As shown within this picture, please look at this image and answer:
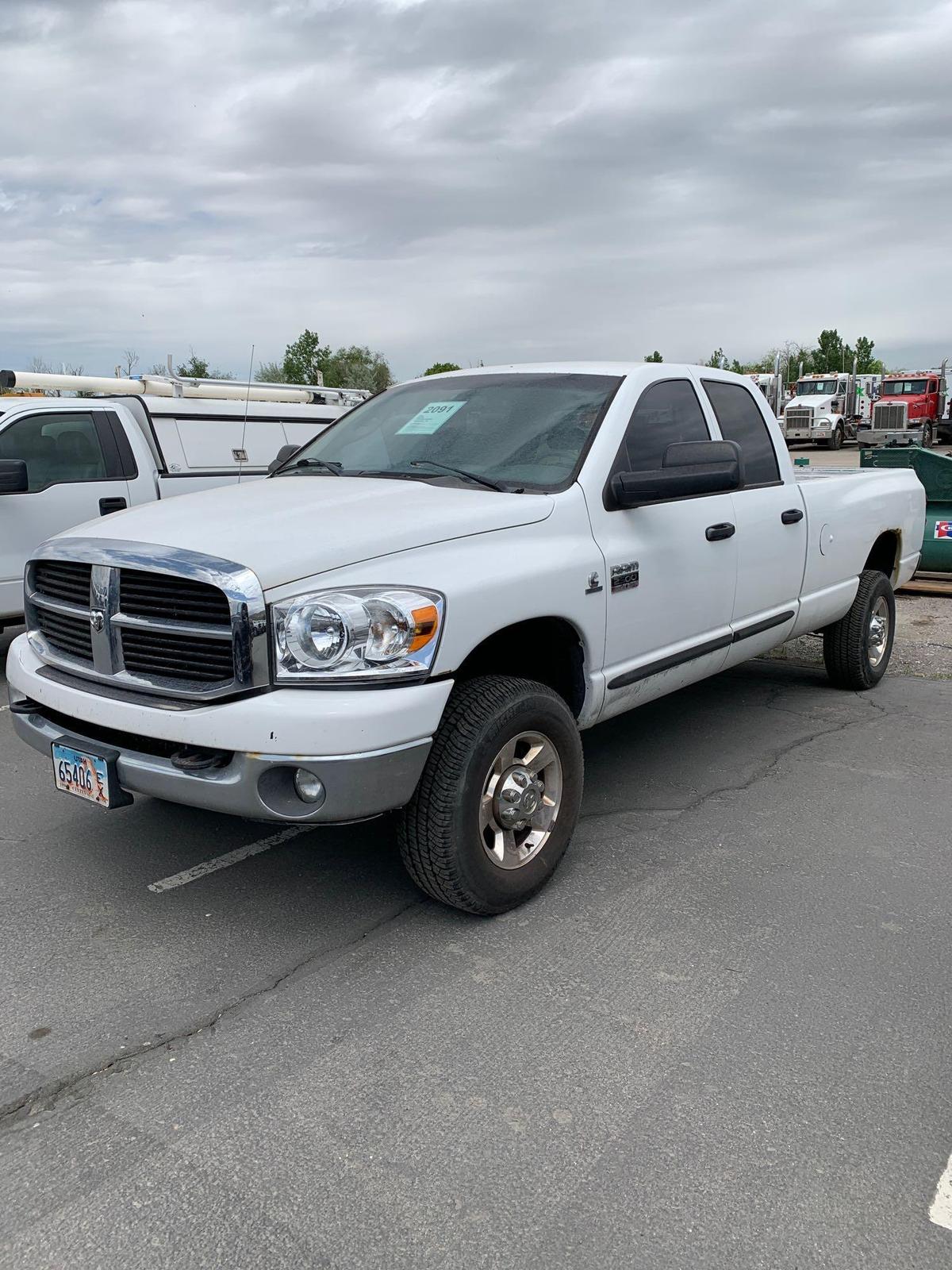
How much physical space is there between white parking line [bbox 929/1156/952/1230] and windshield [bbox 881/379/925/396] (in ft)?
127

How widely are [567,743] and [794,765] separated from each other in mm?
1955

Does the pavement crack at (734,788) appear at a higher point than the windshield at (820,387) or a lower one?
lower

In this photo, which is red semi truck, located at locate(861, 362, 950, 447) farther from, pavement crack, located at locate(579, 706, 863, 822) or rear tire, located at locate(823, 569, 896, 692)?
pavement crack, located at locate(579, 706, 863, 822)

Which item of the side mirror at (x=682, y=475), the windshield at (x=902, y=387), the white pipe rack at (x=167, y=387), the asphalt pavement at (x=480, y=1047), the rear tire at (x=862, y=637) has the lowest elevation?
the asphalt pavement at (x=480, y=1047)

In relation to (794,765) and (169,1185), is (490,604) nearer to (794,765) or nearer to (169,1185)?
(169,1185)

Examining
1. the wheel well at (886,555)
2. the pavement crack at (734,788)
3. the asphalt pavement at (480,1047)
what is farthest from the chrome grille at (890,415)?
the asphalt pavement at (480,1047)

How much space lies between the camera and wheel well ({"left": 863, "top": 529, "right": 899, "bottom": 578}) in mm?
6633

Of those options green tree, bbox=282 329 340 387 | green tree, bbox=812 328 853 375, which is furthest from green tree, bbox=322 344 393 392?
green tree, bbox=812 328 853 375

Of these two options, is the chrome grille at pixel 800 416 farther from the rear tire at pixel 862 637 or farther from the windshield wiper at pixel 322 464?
the windshield wiper at pixel 322 464

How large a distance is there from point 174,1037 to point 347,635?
3.91 ft

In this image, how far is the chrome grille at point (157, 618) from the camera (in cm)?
294

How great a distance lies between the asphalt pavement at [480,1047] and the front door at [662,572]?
659 millimetres

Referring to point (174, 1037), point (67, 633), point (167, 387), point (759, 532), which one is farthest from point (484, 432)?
point (167, 387)

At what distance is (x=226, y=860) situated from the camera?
154 inches
